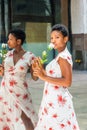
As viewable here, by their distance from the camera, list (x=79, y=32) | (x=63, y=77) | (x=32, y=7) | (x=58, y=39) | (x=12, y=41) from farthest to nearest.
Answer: (x=79, y=32) < (x=32, y=7) < (x=12, y=41) < (x=58, y=39) < (x=63, y=77)

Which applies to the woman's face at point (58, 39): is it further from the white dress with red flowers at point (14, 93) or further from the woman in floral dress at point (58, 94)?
the white dress with red flowers at point (14, 93)

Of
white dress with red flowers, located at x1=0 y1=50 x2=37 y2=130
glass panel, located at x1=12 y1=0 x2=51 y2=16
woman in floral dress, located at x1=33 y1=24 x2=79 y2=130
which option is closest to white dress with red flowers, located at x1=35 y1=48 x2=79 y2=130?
woman in floral dress, located at x1=33 y1=24 x2=79 y2=130

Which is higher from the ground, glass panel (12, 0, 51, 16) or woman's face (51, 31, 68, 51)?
glass panel (12, 0, 51, 16)

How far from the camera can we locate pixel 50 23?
58.4 ft

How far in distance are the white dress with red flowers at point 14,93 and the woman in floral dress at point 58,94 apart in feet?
2.73

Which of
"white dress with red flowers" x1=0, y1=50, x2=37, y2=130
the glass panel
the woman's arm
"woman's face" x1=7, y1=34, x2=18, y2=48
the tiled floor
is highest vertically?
the glass panel

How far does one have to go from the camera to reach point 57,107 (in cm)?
394

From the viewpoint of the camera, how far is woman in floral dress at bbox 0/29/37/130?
4816mm

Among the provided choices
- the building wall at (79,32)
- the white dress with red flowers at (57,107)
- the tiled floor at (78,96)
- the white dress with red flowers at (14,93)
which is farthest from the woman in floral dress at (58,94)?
the building wall at (79,32)

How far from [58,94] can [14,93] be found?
101 cm

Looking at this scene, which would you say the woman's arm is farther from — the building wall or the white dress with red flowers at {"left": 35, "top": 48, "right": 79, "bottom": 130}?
the building wall

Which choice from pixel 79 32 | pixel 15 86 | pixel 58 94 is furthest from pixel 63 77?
pixel 79 32

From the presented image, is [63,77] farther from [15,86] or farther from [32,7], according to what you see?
[32,7]

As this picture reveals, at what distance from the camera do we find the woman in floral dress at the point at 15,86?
482 centimetres
